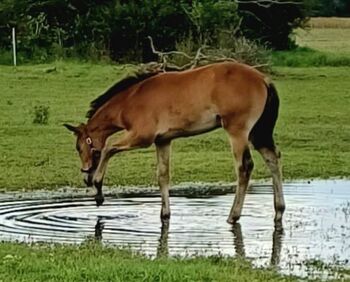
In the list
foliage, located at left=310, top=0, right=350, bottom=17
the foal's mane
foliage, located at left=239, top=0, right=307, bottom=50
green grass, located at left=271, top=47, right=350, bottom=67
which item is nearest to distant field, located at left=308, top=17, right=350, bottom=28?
foliage, located at left=310, top=0, right=350, bottom=17

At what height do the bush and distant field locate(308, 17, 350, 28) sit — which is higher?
the bush

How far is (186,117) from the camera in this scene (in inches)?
458

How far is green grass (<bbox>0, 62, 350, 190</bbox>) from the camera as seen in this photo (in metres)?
15.2

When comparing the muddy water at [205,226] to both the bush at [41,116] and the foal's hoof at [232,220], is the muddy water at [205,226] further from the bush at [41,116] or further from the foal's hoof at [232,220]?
the bush at [41,116]

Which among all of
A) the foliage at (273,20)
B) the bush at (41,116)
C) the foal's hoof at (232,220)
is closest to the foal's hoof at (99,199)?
the foal's hoof at (232,220)

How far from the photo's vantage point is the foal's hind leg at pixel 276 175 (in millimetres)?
11539

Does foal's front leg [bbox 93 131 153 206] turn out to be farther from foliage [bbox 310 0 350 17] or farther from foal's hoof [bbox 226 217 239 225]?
foliage [bbox 310 0 350 17]

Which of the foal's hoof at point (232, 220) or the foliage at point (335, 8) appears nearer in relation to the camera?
the foal's hoof at point (232, 220)

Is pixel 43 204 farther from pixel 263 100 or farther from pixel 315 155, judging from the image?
pixel 315 155

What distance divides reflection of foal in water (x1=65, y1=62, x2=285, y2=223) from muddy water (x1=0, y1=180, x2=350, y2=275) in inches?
12.5

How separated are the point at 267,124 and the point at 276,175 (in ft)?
1.85

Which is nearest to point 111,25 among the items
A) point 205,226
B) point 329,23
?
point 205,226

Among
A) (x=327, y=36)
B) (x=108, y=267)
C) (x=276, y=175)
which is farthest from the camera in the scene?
(x=327, y=36)

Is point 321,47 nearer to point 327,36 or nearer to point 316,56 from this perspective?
point 316,56
